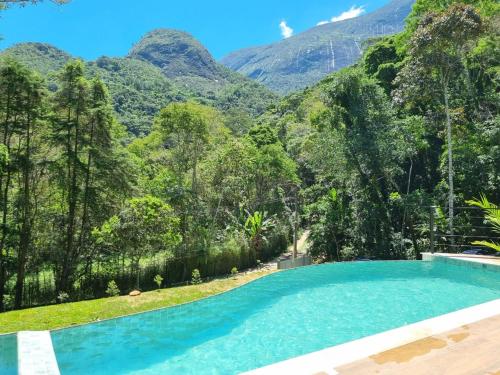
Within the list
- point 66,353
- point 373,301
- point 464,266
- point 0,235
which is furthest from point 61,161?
point 464,266

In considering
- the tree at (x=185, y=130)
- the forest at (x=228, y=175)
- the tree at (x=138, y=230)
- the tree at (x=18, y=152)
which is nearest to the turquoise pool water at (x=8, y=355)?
the forest at (x=228, y=175)

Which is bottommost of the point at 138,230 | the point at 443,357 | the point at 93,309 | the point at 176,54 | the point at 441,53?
the point at 93,309

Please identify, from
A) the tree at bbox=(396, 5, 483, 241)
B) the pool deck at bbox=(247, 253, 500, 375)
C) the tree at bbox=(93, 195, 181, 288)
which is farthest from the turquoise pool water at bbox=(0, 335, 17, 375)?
the tree at bbox=(396, 5, 483, 241)

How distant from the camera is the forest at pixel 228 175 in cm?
1060

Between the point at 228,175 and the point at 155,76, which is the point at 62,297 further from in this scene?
the point at 155,76

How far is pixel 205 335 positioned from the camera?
7.12 metres

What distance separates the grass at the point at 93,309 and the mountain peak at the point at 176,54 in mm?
126689

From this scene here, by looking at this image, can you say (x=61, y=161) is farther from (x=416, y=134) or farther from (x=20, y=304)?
(x=416, y=134)

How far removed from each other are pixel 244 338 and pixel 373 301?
123 inches

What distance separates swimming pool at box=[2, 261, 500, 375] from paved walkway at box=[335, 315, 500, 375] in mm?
2547

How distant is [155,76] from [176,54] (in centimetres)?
7014

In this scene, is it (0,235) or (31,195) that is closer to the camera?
(0,235)

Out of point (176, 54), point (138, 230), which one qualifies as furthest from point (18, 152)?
point (176, 54)

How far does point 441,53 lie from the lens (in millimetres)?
13352
